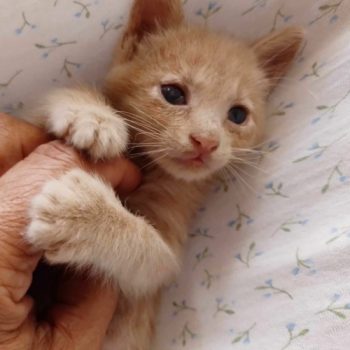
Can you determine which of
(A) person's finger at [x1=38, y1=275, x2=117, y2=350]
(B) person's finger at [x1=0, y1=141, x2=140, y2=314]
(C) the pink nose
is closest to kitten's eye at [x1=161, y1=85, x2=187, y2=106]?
(C) the pink nose

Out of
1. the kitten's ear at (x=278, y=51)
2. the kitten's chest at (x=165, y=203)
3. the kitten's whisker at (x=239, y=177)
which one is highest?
the kitten's ear at (x=278, y=51)

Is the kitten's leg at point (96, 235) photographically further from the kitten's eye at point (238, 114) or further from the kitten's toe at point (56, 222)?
the kitten's eye at point (238, 114)

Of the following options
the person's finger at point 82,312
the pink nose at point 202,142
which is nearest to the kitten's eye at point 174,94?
the pink nose at point 202,142

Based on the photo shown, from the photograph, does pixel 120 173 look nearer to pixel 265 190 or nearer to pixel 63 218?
pixel 63 218

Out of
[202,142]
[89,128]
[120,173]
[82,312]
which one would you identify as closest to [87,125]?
[89,128]

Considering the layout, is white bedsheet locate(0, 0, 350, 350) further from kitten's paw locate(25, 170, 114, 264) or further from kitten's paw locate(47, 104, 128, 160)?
kitten's paw locate(25, 170, 114, 264)

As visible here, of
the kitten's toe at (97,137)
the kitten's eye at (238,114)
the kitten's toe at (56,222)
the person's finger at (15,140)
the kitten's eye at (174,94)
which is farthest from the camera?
the kitten's eye at (238,114)

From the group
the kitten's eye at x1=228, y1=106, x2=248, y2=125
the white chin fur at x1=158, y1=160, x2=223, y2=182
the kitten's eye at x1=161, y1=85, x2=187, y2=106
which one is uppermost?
the kitten's eye at x1=161, y1=85, x2=187, y2=106

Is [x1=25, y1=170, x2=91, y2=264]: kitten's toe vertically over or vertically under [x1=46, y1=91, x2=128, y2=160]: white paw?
under
